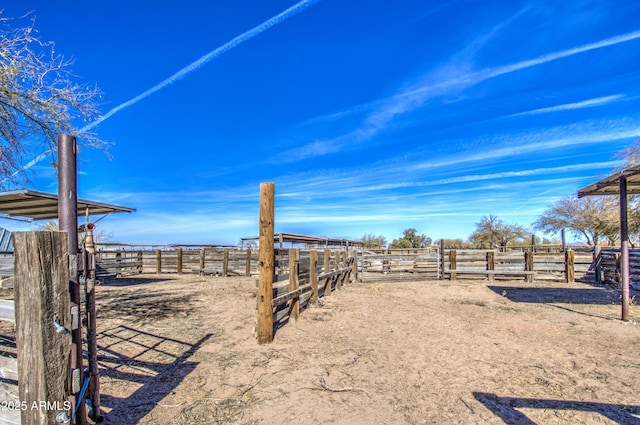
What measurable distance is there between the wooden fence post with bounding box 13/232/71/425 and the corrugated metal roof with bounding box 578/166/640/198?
28.6ft

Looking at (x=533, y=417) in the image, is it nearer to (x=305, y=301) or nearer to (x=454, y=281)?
(x=305, y=301)

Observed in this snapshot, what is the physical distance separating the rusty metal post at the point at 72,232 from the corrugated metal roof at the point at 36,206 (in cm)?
630

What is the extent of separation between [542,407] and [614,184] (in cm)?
619

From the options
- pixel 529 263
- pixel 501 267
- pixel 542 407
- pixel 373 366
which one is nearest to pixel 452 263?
pixel 501 267

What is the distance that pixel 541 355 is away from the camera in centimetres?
488

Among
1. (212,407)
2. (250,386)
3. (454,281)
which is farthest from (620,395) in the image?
(454,281)

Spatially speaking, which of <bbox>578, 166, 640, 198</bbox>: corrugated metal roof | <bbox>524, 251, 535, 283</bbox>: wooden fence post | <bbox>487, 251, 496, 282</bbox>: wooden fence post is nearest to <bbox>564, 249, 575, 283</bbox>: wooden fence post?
<bbox>524, 251, 535, 283</bbox>: wooden fence post

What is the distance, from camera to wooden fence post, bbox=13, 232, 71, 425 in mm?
2035

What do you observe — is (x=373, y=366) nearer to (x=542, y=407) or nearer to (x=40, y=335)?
(x=542, y=407)

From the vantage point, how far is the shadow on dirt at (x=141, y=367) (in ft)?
10.8

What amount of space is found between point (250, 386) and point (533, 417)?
116 inches

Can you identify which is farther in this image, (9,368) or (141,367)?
(141,367)

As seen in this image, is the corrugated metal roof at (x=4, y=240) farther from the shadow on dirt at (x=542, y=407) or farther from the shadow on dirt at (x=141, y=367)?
the shadow on dirt at (x=542, y=407)

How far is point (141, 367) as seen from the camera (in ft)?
14.2
